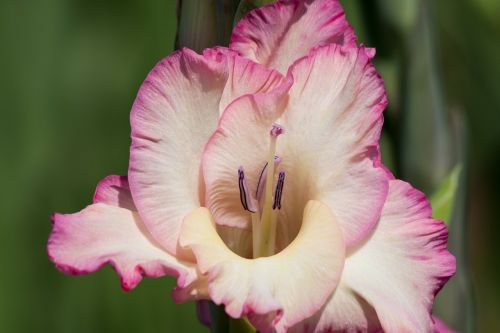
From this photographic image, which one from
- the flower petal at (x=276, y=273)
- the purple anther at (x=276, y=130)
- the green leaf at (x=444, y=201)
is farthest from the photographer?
the green leaf at (x=444, y=201)

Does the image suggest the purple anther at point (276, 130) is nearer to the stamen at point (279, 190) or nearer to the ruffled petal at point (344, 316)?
the stamen at point (279, 190)

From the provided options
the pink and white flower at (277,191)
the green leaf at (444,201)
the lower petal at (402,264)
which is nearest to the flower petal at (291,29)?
the pink and white flower at (277,191)

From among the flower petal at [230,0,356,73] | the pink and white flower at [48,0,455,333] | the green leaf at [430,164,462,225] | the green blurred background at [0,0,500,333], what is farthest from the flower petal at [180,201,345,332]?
the green blurred background at [0,0,500,333]

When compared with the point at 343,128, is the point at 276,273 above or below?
below

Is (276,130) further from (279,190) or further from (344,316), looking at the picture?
(344,316)

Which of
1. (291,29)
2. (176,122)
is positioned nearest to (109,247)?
(176,122)

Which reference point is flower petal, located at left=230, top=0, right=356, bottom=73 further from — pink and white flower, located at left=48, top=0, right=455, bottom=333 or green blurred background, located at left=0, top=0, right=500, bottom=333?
green blurred background, located at left=0, top=0, right=500, bottom=333

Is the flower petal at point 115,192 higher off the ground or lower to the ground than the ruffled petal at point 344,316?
higher
